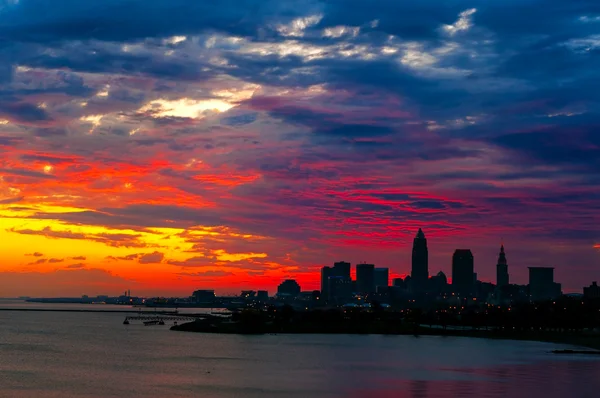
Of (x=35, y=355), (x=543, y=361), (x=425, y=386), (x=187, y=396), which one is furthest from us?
(x=35, y=355)

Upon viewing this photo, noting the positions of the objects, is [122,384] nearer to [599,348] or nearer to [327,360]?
[327,360]

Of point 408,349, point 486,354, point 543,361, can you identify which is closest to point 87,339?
point 408,349

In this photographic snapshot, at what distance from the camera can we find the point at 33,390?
85250 mm

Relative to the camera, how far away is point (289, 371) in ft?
351

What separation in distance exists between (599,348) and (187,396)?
4213 inches

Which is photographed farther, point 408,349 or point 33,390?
point 408,349

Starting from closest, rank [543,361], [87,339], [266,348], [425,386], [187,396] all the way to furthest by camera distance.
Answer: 1. [187,396]
2. [425,386]
3. [543,361]
4. [266,348]
5. [87,339]

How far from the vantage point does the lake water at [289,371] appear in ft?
280

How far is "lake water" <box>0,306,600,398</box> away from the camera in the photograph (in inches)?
3364

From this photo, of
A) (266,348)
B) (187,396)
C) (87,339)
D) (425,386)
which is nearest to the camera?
(187,396)

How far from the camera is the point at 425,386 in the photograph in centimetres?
9044

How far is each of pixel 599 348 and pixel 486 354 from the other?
1233 inches

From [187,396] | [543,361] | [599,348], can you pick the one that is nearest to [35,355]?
[187,396]

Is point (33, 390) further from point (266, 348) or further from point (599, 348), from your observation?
point (599, 348)
